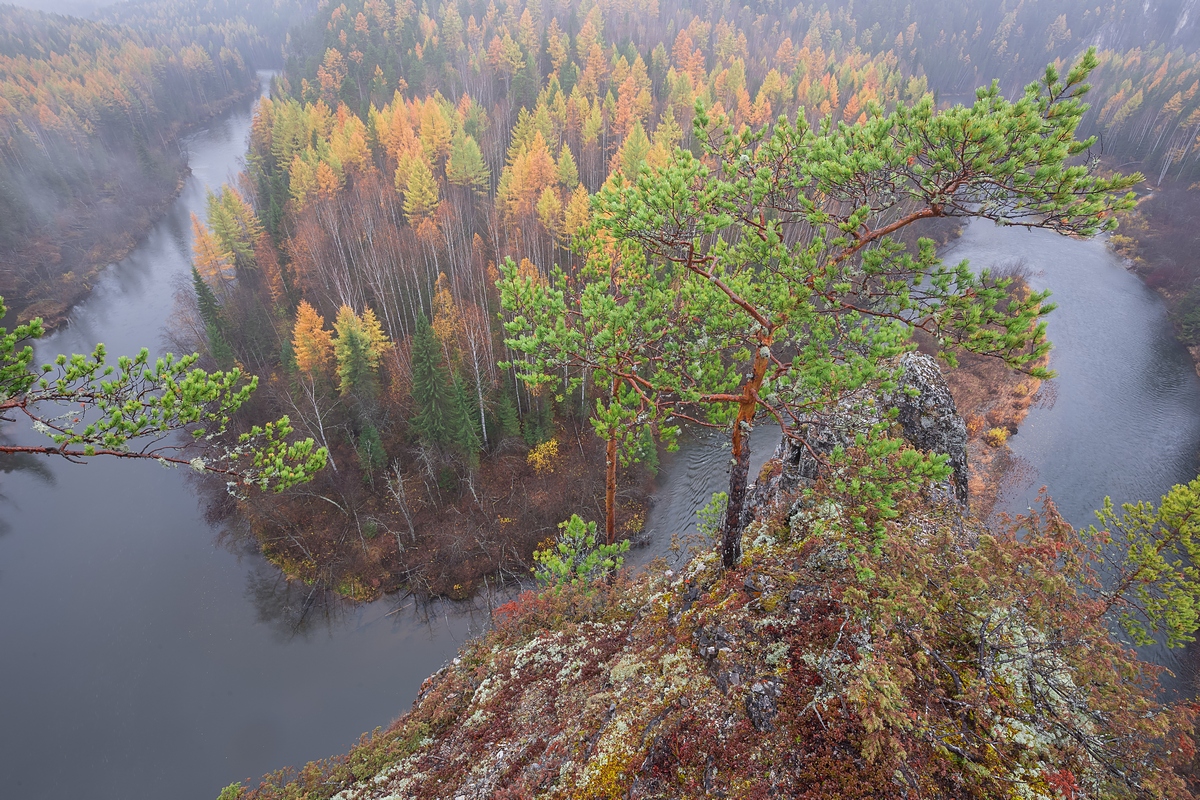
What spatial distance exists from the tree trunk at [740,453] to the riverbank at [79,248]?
2311 inches

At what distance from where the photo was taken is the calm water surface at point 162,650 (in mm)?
21906

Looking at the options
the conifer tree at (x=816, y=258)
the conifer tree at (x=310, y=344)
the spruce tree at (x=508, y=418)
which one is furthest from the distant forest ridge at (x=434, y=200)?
the conifer tree at (x=816, y=258)

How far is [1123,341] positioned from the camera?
→ 45.8 metres

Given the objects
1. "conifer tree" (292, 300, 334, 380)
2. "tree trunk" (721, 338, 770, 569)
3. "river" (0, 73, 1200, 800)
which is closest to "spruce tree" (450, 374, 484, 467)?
"river" (0, 73, 1200, 800)

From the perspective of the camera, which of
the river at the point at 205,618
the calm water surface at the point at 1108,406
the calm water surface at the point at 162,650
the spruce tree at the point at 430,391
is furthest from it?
the calm water surface at the point at 1108,406

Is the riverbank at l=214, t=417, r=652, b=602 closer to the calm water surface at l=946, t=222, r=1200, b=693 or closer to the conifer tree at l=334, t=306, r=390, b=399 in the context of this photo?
A: the conifer tree at l=334, t=306, r=390, b=399

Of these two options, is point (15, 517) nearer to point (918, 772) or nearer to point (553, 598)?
point (553, 598)

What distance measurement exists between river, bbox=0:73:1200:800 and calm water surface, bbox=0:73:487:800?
8cm

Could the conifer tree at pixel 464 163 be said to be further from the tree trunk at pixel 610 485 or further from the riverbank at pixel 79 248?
the tree trunk at pixel 610 485

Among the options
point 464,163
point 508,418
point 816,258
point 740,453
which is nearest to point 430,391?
point 508,418

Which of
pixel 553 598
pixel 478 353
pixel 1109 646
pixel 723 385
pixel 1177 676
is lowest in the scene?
pixel 1177 676

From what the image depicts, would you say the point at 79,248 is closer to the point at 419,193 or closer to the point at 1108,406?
the point at 419,193

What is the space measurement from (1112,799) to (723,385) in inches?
282

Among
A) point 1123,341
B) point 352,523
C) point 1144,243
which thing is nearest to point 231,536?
point 352,523
